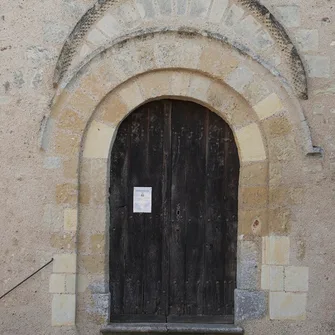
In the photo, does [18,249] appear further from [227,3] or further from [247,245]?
[227,3]

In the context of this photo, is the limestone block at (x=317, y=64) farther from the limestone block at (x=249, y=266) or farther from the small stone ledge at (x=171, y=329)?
the small stone ledge at (x=171, y=329)

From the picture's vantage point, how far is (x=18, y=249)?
6496 mm

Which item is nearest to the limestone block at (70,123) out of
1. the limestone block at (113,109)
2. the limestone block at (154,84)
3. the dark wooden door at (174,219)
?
the limestone block at (113,109)

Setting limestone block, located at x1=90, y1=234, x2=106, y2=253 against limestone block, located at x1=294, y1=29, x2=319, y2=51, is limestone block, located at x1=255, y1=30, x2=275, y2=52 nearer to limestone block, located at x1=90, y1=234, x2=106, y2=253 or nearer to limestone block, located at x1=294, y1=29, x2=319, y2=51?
limestone block, located at x1=294, y1=29, x2=319, y2=51

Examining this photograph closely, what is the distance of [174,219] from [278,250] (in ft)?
3.16

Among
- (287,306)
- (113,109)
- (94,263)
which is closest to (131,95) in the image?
(113,109)

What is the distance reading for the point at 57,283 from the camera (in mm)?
6477

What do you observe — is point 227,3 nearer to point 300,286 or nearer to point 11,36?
point 11,36

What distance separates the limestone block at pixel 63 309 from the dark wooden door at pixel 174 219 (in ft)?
1.38

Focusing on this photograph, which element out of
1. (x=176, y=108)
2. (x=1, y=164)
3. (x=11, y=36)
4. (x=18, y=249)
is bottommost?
(x=18, y=249)

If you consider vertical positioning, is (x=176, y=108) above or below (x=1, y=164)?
above

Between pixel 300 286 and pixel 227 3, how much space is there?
252 centimetres

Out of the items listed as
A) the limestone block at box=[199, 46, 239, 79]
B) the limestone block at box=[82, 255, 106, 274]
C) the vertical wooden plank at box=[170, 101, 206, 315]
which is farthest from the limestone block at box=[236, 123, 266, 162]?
the limestone block at box=[82, 255, 106, 274]

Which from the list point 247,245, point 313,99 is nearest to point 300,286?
point 247,245
